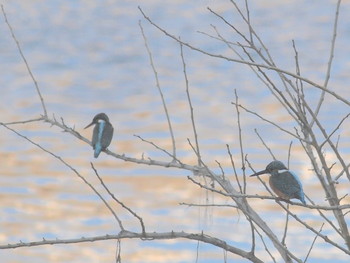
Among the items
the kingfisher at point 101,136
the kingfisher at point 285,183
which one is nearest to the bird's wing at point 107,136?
the kingfisher at point 101,136

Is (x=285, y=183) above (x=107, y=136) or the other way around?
the other way around

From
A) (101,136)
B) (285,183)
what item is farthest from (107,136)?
(285,183)

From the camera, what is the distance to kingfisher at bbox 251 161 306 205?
221 inches

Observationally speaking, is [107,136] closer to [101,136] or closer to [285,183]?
[101,136]

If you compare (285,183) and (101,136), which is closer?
(285,183)

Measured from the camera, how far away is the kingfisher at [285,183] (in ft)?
18.4

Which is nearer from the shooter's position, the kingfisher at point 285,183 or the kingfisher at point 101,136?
the kingfisher at point 285,183

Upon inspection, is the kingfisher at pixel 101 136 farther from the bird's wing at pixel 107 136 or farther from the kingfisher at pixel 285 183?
the kingfisher at pixel 285 183

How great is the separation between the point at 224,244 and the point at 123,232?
631 millimetres

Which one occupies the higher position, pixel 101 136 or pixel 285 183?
pixel 101 136

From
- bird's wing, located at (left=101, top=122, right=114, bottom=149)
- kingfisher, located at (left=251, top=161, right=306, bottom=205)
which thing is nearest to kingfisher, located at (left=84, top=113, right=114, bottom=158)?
bird's wing, located at (left=101, top=122, right=114, bottom=149)

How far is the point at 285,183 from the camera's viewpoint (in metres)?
5.68

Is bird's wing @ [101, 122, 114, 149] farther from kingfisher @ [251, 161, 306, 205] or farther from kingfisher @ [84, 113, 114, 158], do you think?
kingfisher @ [251, 161, 306, 205]

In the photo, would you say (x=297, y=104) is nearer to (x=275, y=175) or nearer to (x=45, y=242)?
(x=45, y=242)
